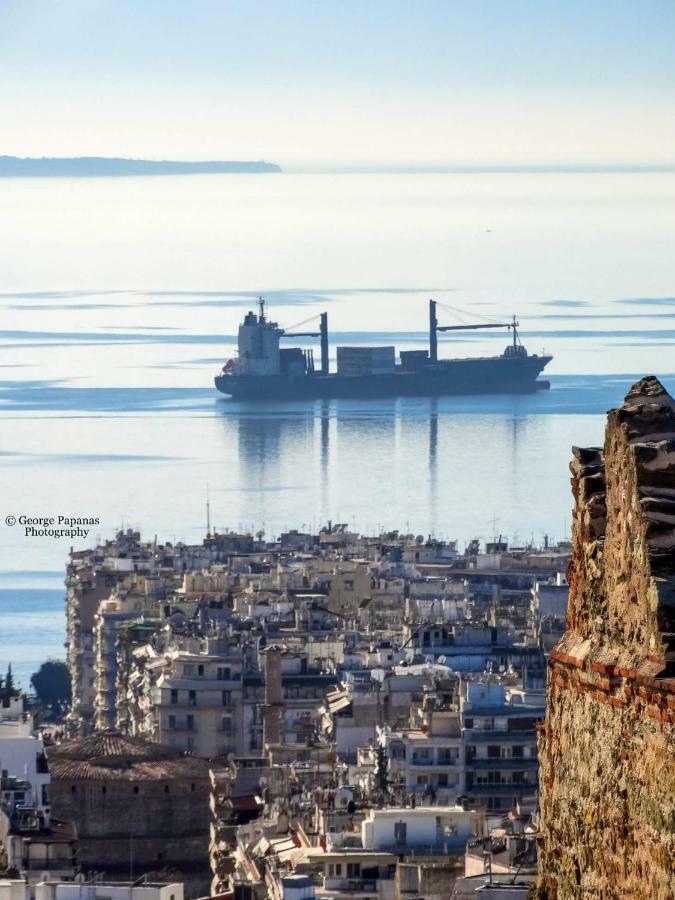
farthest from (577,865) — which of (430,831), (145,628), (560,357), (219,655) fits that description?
(560,357)

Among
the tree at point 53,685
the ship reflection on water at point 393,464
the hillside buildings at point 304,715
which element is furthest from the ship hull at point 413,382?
the tree at point 53,685

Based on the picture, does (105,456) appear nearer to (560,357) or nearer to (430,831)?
(560,357)

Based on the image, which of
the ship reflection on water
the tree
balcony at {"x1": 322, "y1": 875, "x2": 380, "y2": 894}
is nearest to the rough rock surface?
balcony at {"x1": 322, "y1": 875, "x2": 380, "y2": 894}

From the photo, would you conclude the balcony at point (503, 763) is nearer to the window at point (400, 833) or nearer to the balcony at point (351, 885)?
the window at point (400, 833)

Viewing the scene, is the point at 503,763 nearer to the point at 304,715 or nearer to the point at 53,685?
the point at 304,715

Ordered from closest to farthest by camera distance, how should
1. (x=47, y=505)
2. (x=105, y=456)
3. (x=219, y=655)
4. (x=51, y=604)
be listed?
1. (x=219, y=655)
2. (x=51, y=604)
3. (x=47, y=505)
4. (x=105, y=456)

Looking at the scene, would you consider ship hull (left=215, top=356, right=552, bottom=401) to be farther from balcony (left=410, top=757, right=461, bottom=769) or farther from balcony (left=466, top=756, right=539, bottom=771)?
balcony (left=410, top=757, right=461, bottom=769)

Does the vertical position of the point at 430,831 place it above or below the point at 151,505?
below
